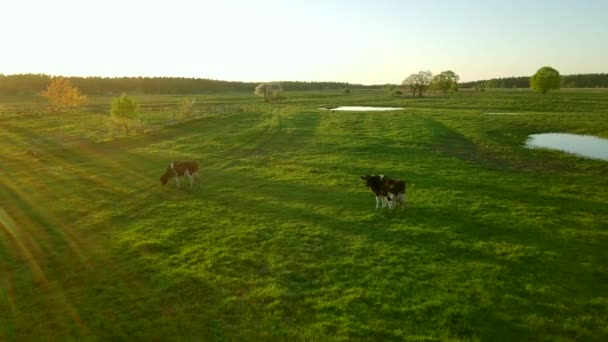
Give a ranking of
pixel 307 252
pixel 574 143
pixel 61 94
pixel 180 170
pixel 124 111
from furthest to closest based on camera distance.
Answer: pixel 61 94
pixel 124 111
pixel 574 143
pixel 180 170
pixel 307 252

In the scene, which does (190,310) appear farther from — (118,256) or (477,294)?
(477,294)

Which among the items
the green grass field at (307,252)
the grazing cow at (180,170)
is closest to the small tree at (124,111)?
the green grass field at (307,252)

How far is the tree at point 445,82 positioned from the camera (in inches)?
5625

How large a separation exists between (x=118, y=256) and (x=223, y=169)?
16643mm

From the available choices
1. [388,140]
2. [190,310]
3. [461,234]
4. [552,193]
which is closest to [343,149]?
[388,140]

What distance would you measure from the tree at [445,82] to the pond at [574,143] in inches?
3923

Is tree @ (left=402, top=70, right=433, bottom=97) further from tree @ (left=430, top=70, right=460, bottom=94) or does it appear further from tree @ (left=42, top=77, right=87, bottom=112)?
tree @ (left=42, top=77, right=87, bottom=112)

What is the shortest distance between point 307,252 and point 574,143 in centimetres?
3833

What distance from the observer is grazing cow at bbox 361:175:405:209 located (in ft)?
65.8

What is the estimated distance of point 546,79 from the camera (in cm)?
11931

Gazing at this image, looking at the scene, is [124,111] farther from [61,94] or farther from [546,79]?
[546,79]

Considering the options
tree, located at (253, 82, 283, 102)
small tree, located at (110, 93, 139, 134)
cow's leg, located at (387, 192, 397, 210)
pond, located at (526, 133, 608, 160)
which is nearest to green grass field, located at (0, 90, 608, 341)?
cow's leg, located at (387, 192, 397, 210)

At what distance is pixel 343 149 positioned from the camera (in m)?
40.2

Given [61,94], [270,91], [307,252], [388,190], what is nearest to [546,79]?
[270,91]
